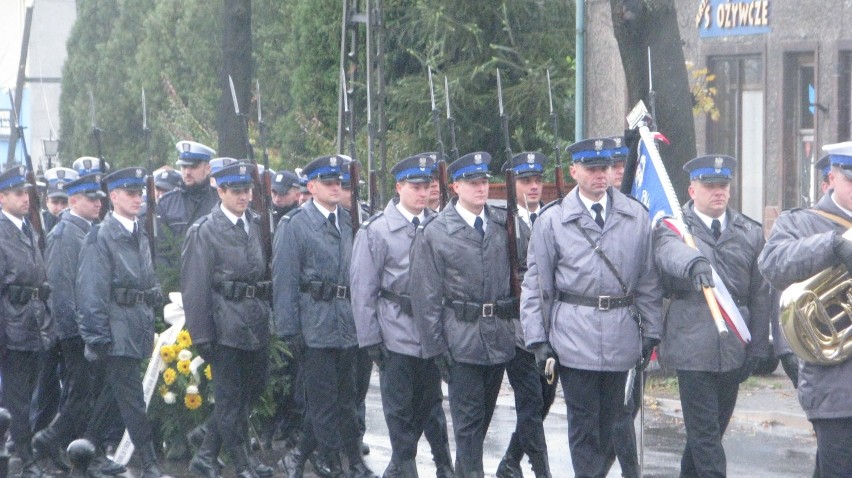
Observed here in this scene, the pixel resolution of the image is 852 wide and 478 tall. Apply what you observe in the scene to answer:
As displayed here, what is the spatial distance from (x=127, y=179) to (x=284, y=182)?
7.32 feet

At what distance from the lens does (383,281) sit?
962cm

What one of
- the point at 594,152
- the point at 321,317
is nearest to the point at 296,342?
the point at 321,317

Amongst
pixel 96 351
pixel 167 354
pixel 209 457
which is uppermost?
pixel 96 351

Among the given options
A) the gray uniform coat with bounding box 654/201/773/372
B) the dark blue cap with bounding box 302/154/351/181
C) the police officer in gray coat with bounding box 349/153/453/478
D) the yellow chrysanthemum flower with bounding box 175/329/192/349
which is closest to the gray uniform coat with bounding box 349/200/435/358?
the police officer in gray coat with bounding box 349/153/453/478

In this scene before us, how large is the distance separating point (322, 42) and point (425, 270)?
18.2 metres

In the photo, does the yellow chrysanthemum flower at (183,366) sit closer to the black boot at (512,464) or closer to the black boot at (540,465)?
the black boot at (512,464)

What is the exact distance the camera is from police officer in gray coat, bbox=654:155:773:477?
27.4 ft

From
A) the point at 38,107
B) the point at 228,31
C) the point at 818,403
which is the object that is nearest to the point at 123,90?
the point at 38,107

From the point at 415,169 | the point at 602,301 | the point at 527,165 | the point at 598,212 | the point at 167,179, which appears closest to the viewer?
the point at 602,301

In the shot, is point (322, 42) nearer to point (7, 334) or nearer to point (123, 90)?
point (123, 90)

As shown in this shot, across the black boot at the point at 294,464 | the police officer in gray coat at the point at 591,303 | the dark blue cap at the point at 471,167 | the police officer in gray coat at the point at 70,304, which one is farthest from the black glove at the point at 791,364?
the police officer in gray coat at the point at 70,304

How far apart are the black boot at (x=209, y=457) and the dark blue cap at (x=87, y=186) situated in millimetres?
2066

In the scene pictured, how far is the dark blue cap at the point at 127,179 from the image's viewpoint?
33.8 ft

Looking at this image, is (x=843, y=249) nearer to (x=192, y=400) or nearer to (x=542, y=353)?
(x=542, y=353)
